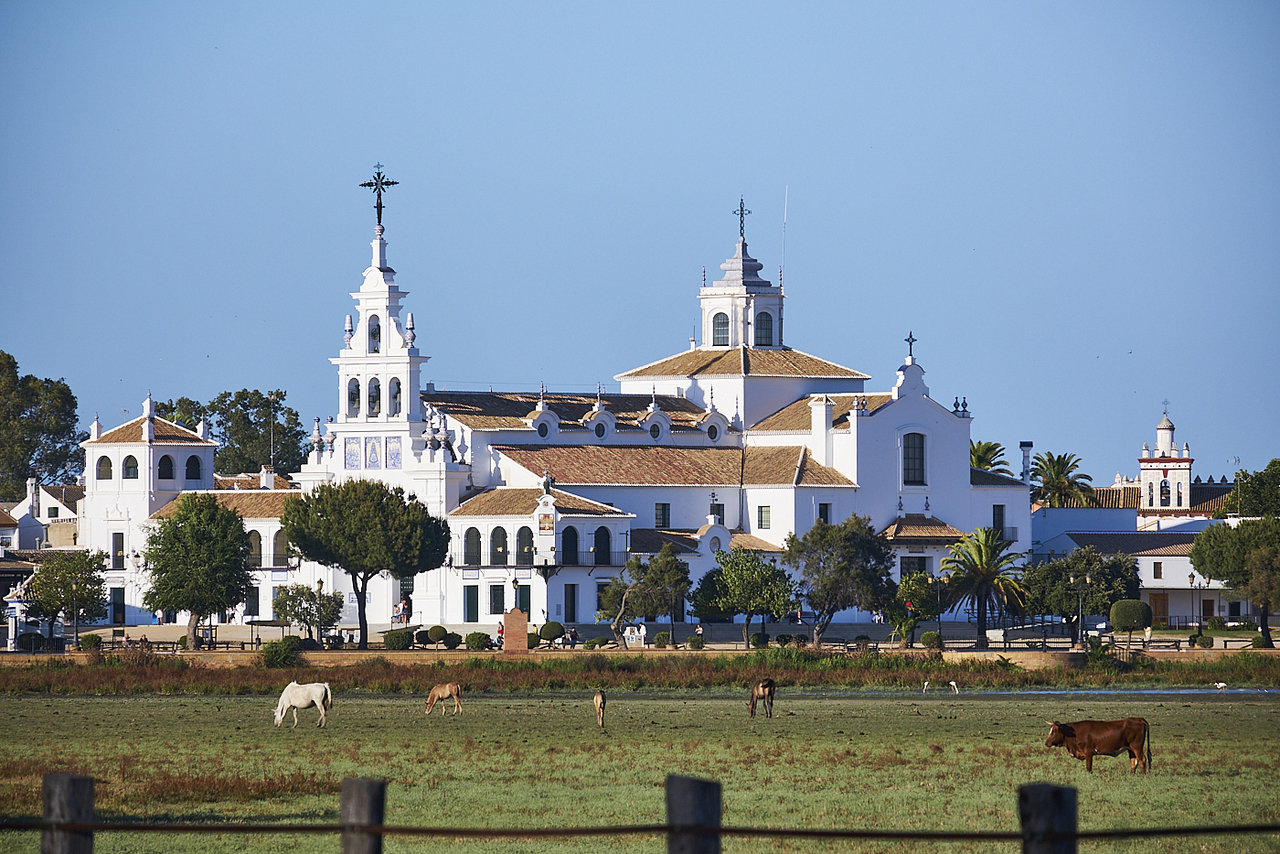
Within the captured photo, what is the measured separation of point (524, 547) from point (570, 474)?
5633mm

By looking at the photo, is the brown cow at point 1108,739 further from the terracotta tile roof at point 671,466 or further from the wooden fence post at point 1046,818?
the terracotta tile roof at point 671,466

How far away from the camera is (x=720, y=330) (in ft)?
338

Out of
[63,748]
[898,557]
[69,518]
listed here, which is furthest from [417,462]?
[63,748]

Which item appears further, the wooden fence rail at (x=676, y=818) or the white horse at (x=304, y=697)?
the white horse at (x=304, y=697)

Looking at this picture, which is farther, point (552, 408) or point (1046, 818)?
point (552, 408)

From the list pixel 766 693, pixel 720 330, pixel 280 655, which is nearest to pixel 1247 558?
pixel 720 330

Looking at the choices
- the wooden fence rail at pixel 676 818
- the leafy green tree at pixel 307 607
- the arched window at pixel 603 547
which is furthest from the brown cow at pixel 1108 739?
the arched window at pixel 603 547

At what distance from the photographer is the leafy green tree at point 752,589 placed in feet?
251

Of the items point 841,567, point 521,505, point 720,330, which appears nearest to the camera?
point 841,567

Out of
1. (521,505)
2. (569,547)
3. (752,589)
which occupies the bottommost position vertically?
(752,589)

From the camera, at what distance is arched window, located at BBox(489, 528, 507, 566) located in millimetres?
83875

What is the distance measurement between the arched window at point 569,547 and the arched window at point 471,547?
153 inches

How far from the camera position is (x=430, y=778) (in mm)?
28688

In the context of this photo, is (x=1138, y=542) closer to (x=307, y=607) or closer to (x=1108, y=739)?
(x=307, y=607)
